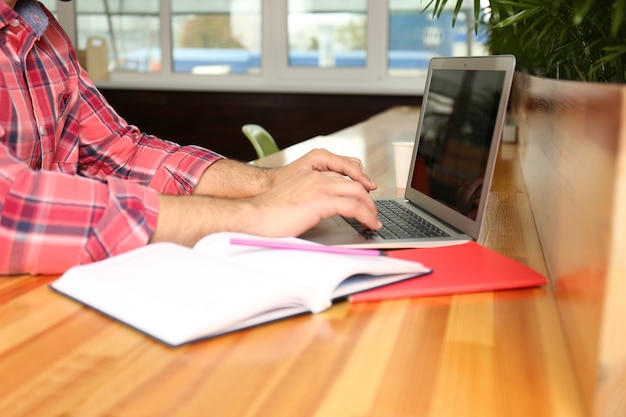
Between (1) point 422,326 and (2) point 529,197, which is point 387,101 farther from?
(1) point 422,326

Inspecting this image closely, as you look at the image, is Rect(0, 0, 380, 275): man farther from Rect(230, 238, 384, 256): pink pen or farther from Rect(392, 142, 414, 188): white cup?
Rect(392, 142, 414, 188): white cup

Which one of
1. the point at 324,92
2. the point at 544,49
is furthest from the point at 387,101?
the point at 544,49

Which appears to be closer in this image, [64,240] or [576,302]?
[576,302]

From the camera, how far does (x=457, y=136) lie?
1180mm

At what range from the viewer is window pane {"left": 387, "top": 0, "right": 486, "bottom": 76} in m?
5.48

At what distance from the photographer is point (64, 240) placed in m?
0.93

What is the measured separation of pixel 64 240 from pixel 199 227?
0.16 meters

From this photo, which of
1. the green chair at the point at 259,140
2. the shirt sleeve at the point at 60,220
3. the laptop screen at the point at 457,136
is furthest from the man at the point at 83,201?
Answer: the green chair at the point at 259,140

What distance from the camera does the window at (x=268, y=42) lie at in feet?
18.2

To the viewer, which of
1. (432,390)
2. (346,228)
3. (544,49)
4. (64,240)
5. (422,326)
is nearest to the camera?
(432,390)

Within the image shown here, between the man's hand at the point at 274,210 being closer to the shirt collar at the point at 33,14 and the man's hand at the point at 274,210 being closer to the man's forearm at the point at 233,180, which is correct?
the man's forearm at the point at 233,180

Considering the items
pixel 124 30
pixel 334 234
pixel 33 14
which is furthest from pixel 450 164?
pixel 124 30

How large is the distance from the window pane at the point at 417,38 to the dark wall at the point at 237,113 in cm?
28

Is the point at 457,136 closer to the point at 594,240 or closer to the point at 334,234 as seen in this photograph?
the point at 334,234
